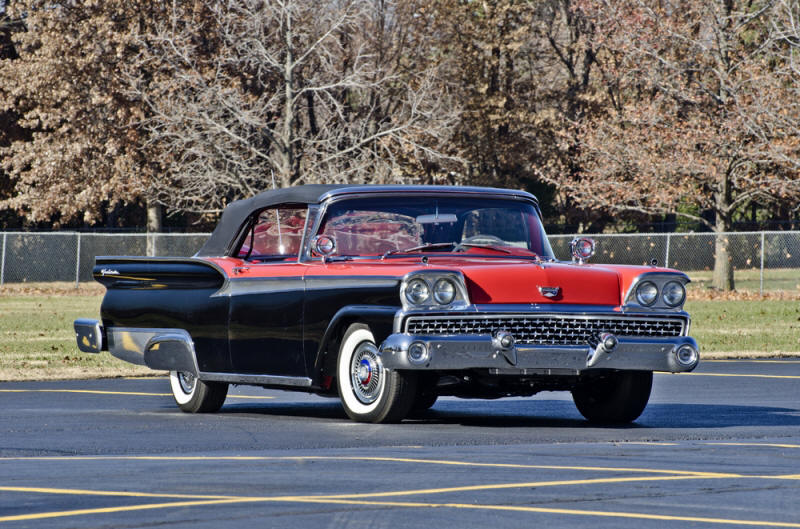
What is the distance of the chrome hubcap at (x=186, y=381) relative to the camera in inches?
502

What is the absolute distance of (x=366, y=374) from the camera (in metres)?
10.9

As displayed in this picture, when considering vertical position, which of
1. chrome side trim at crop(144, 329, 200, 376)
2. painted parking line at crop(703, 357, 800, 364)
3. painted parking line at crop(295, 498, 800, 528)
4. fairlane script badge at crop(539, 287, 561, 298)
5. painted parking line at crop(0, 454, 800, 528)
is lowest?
painted parking line at crop(703, 357, 800, 364)

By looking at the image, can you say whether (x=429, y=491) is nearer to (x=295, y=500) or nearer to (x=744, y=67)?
(x=295, y=500)

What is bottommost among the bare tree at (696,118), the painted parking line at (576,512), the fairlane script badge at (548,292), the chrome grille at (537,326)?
the painted parking line at (576,512)

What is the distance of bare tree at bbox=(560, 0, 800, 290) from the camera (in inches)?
1583

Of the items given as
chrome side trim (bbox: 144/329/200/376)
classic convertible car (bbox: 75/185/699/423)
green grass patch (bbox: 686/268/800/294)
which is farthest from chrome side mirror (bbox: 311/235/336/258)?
green grass patch (bbox: 686/268/800/294)

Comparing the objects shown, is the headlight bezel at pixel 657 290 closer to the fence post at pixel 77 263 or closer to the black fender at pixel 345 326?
the black fender at pixel 345 326

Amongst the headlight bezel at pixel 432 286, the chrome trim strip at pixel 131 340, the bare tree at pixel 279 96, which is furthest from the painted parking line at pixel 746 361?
the bare tree at pixel 279 96

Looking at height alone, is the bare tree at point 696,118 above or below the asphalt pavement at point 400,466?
above

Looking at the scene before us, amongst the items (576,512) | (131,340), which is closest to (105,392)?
(131,340)

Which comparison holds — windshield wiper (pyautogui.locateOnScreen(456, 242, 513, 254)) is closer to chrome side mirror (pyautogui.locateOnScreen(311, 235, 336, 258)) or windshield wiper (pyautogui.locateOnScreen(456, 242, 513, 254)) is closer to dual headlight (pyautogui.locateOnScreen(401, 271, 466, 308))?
chrome side mirror (pyautogui.locateOnScreen(311, 235, 336, 258))

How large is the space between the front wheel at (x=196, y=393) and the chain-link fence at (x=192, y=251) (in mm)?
28533

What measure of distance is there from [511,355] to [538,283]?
23.8 inches

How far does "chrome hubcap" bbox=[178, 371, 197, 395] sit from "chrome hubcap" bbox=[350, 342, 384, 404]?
7.22ft
